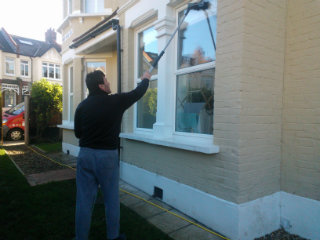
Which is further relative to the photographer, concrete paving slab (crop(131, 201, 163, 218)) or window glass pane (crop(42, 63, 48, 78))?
window glass pane (crop(42, 63, 48, 78))

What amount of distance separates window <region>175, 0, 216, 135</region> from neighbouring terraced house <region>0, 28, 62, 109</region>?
2291 centimetres

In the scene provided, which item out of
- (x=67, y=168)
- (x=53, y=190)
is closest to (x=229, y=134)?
(x=53, y=190)

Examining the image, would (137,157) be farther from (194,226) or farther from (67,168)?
(67,168)

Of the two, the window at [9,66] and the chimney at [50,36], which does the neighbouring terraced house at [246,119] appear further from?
the chimney at [50,36]

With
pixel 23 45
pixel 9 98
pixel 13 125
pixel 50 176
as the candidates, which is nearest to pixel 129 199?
pixel 50 176

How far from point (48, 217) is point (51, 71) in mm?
25563

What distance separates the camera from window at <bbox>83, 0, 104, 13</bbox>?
722 centimetres

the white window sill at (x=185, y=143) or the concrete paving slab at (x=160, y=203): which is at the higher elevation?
the white window sill at (x=185, y=143)

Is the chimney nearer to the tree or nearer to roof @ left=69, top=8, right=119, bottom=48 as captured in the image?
the tree

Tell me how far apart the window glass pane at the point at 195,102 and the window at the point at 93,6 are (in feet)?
15.8

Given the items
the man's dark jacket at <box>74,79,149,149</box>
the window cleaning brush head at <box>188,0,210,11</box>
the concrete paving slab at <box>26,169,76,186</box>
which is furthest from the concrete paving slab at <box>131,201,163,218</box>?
the window cleaning brush head at <box>188,0,210,11</box>

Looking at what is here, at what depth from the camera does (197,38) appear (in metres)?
3.61

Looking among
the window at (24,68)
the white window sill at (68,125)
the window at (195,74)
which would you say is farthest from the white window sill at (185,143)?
the window at (24,68)

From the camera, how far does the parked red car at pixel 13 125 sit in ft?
38.0
